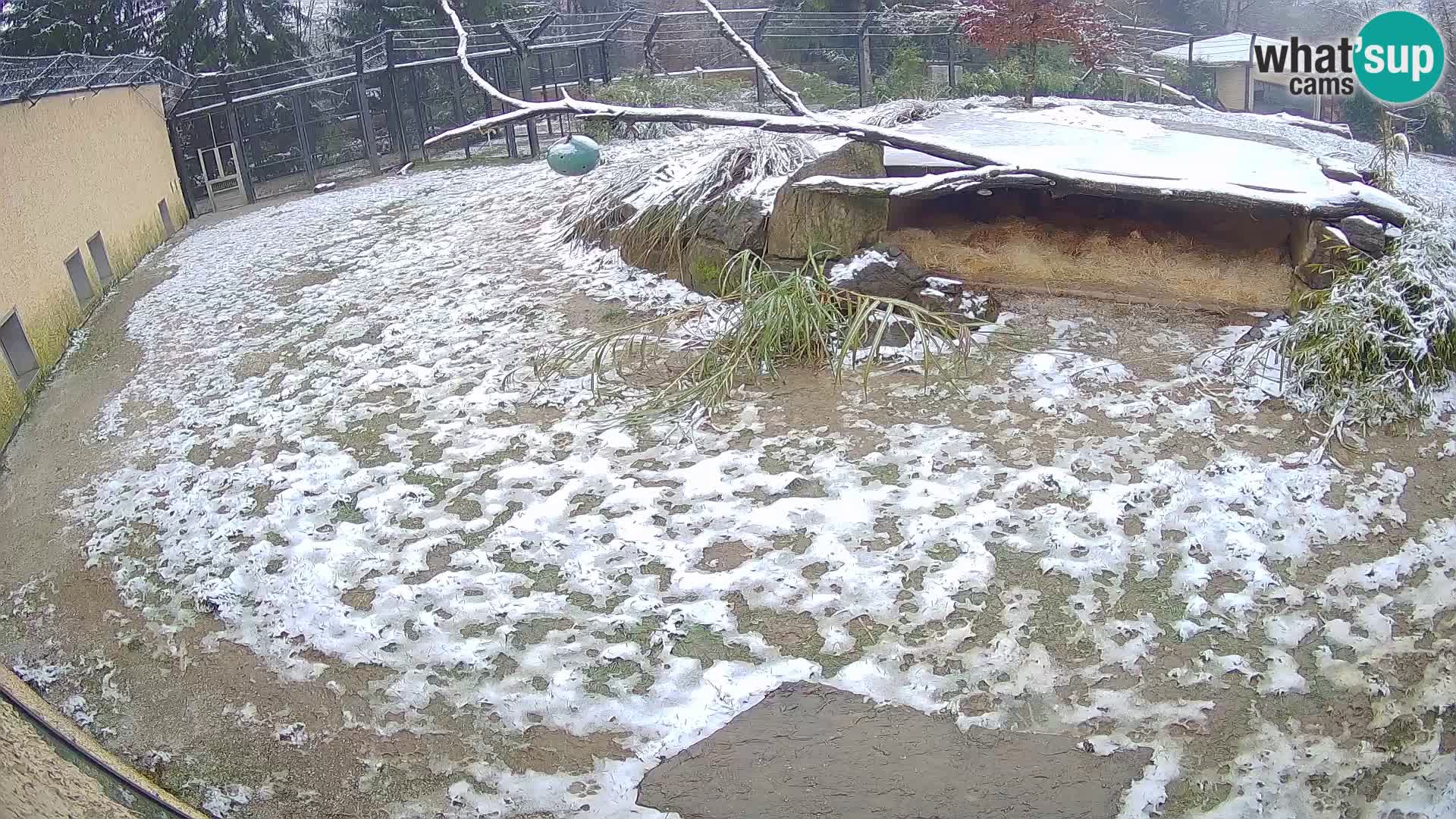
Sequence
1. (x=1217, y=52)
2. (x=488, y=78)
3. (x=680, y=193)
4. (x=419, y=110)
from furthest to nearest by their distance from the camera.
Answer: (x=1217, y=52) < (x=488, y=78) < (x=419, y=110) < (x=680, y=193)

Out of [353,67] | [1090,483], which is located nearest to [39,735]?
[1090,483]

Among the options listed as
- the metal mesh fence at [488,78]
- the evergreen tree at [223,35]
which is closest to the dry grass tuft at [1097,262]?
the metal mesh fence at [488,78]

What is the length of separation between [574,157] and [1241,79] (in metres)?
13.5

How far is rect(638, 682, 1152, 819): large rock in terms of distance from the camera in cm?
228

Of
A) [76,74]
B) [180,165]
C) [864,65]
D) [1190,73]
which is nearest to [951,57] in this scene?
[864,65]

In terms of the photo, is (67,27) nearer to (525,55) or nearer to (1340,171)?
(525,55)

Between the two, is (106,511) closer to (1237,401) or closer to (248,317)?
(248,317)

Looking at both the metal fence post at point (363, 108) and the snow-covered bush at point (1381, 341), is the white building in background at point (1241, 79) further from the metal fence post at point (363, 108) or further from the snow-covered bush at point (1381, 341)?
the snow-covered bush at point (1381, 341)

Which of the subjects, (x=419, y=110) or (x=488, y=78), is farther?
(x=488, y=78)

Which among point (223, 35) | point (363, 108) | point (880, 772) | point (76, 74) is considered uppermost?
point (223, 35)

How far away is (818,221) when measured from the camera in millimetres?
4934

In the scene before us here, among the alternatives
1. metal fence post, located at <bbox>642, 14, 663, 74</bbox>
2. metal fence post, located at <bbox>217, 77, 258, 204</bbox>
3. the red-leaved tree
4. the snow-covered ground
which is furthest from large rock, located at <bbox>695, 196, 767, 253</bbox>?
metal fence post, located at <bbox>642, 14, 663, 74</bbox>

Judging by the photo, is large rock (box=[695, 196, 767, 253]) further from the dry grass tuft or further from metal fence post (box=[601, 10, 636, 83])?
metal fence post (box=[601, 10, 636, 83])
